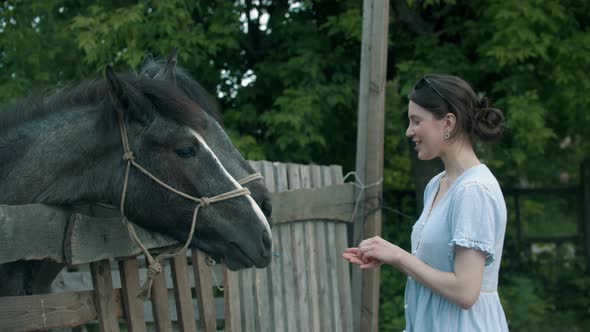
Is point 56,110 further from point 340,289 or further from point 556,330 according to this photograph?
point 556,330

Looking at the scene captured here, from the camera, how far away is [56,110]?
130 inches

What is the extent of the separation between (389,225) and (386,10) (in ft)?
15.1

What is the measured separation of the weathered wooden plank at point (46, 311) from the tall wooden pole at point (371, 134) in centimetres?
272

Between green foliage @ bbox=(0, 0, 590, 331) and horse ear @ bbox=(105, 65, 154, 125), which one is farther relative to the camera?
green foliage @ bbox=(0, 0, 590, 331)

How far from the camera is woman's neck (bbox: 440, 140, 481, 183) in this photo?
8.89ft

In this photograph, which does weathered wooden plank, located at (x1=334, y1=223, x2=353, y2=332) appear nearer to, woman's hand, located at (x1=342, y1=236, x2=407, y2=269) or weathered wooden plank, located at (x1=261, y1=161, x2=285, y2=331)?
weathered wooden plank, located at (x1=261, y1=161, x2=285, y2=331)

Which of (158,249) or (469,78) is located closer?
(158,249)

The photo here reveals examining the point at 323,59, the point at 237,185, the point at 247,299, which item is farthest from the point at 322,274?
the point at 323,59

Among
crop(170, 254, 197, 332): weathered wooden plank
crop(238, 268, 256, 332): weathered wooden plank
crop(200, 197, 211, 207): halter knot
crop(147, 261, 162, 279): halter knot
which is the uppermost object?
crop(200, 197, 211, 207): halter knot

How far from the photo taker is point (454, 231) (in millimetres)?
2529

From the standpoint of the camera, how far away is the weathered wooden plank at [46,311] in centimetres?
263

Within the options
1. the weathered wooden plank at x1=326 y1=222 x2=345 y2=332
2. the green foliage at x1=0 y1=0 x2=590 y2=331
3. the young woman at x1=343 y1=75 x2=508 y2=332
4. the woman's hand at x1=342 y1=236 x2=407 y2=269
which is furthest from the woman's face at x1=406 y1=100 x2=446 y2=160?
the green foliage at x1=0 y1=0 x2=590 y2=331

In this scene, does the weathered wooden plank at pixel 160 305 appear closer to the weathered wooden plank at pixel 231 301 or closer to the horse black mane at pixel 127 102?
the weathered wooden plank at pixel 231 301

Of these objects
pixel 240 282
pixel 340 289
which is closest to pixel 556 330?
pixel 340 289
